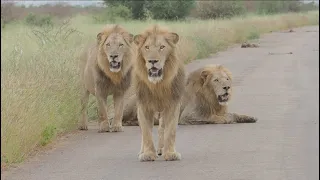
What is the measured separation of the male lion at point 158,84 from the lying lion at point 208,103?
116 inches

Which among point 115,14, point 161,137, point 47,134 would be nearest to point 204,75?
point 47,134

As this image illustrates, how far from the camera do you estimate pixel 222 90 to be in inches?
522

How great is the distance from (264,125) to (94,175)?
4120 mm

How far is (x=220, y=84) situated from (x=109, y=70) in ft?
5.62

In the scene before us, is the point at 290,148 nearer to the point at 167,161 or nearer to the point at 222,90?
the point at 167,161

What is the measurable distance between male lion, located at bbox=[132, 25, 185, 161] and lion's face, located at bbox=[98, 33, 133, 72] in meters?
1.76

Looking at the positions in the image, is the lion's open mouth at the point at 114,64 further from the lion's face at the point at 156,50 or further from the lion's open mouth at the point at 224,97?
the lion's face at the point at 156,50

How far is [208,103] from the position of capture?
1336 cm

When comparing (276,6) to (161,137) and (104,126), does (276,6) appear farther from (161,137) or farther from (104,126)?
(161,137)

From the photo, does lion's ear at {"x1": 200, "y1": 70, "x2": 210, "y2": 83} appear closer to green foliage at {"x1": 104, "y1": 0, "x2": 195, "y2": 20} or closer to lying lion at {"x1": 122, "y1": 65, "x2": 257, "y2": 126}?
lying lion at {"x1": 122, "y1": 65, "x2": 257, "y2": 126}

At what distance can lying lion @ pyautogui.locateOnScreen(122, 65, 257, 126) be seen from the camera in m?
13.3

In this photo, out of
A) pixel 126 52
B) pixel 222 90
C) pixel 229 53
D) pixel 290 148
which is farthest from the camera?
pixel 229 53

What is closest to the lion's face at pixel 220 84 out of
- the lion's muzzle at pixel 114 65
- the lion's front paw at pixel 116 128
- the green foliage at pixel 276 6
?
the lion's front paw at pixel 116 128

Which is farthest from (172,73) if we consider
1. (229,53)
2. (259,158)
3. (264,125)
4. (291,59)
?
(229,53)
